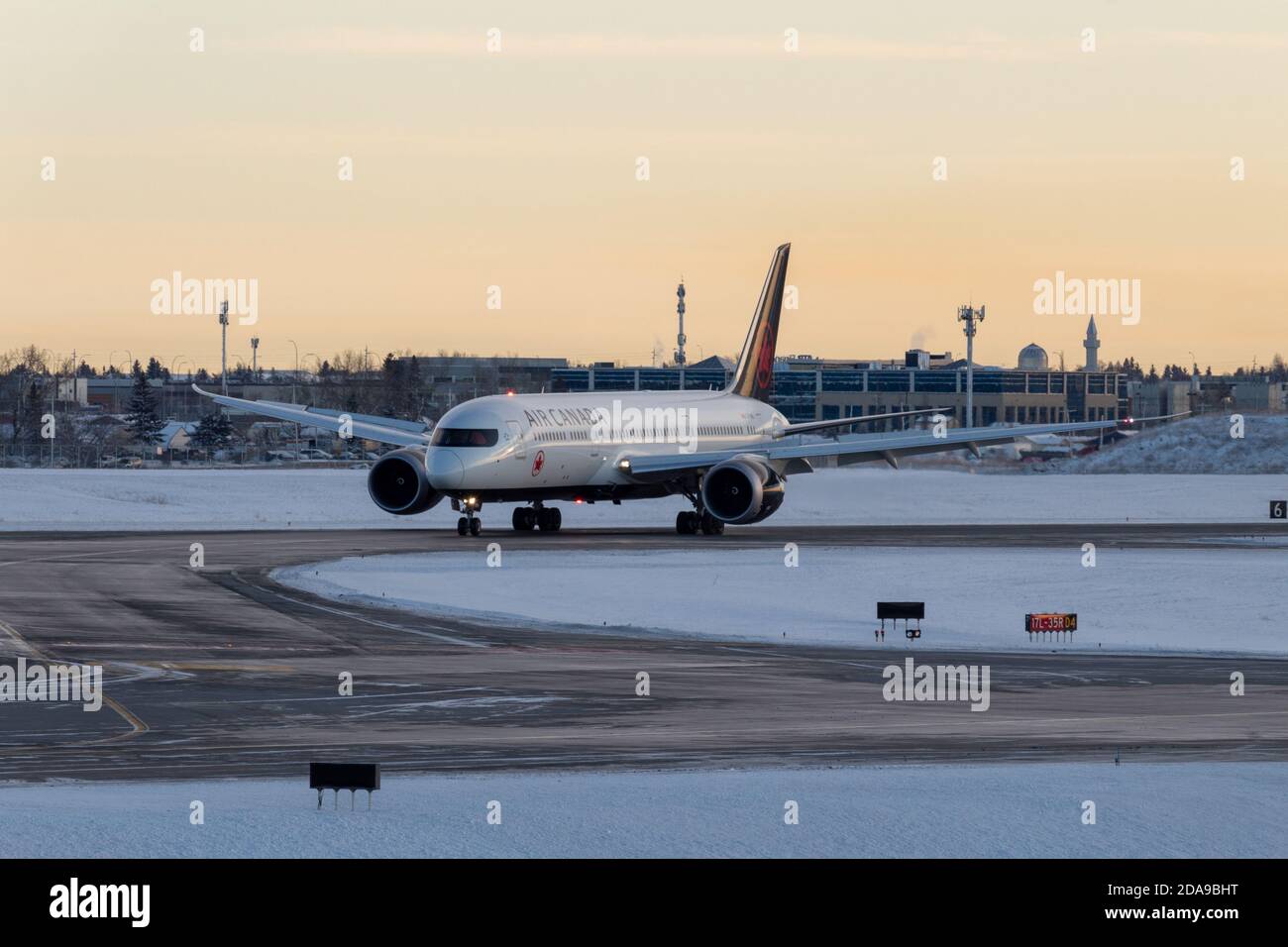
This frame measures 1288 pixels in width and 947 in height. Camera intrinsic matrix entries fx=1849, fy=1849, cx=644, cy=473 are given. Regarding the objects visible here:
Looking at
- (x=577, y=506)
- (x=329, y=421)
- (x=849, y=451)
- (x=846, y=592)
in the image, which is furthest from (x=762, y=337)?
(x=846, y=592)

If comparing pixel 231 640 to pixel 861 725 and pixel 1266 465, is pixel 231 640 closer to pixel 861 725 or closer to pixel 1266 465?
pixel 861 725

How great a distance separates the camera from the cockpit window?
5794cm

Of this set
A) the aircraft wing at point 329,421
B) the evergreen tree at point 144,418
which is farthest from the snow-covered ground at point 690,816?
the evergreen tree at point 144,418

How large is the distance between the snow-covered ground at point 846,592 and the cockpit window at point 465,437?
5.70 meters

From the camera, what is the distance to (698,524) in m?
64.1

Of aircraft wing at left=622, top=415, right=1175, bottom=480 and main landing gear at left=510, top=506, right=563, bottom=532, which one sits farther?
main landing gear at left=510, top=506, right=563, bottom=532

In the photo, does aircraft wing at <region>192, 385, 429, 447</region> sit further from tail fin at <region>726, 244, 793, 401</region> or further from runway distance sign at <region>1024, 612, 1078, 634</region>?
runway distance sign at <region>1024, 612, 1078, 634</region>

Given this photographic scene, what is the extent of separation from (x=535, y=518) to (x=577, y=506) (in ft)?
69.3

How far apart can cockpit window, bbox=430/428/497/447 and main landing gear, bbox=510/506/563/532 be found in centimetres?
664

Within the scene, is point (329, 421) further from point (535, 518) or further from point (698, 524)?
point (698, 524)

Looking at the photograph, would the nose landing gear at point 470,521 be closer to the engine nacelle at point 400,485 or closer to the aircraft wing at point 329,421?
the engine nacelle at point 400,485

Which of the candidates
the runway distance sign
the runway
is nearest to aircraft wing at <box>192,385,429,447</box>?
the runway

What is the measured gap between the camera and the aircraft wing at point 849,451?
63219 millimetres
